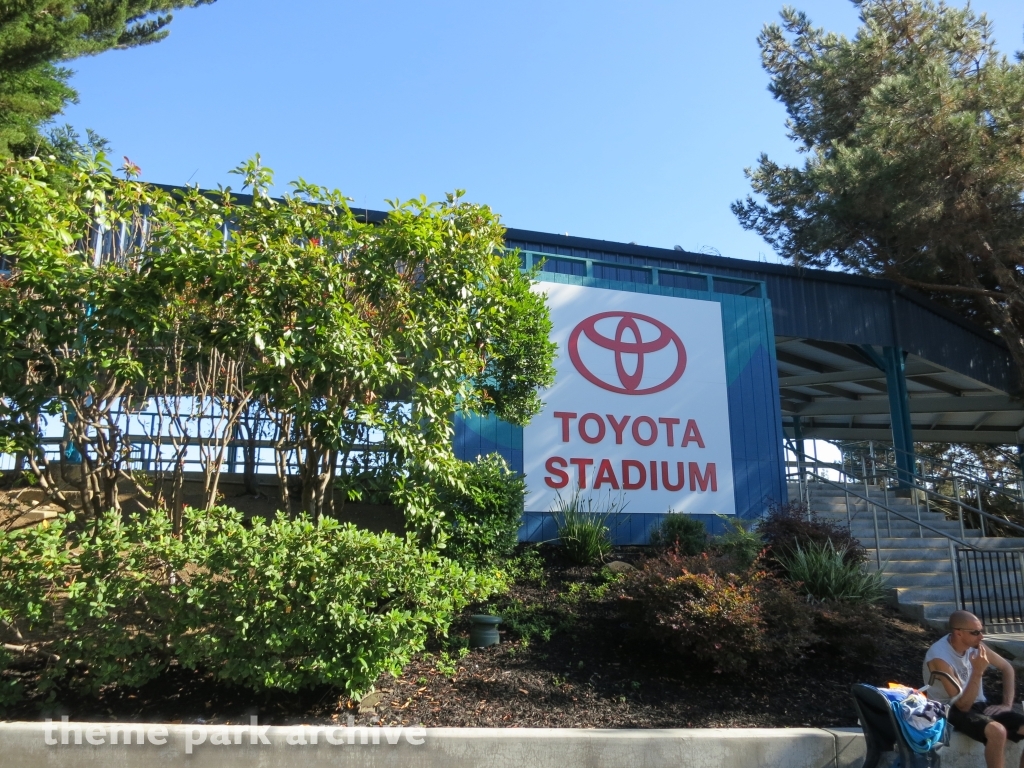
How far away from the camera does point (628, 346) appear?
1177 cm

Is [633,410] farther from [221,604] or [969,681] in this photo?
[221,604]

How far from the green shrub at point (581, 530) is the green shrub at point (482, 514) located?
956 millimetres

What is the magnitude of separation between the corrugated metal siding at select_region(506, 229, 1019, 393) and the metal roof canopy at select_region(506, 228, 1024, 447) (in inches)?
0.8

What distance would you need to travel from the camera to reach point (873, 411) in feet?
73.7

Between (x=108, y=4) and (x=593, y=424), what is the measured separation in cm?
836

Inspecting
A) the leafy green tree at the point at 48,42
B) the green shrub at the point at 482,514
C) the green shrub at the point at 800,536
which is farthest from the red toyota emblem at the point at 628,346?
the leafy green tree at the point at 48,42

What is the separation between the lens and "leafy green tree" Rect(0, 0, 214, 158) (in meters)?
9.13

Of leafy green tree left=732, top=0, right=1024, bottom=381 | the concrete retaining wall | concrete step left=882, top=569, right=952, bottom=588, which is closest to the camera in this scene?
the concrete retaining wall

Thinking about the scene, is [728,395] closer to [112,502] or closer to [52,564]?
[112,502]

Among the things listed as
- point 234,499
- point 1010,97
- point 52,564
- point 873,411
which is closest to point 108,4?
point 234,499

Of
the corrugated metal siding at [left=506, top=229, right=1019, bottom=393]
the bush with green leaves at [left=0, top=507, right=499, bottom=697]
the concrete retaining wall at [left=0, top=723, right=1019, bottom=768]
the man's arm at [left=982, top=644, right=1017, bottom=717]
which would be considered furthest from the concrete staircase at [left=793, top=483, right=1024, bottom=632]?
the bush with green leaves at [left=0, top=507, right=499, bottom=697]

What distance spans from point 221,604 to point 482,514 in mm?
3448

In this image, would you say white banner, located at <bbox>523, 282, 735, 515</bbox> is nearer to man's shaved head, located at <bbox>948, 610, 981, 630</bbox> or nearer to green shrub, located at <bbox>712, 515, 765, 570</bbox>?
green shrub, located at <bbox>712, 515, 765, 570</bbox>

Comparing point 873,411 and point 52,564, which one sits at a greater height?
point 873,411
